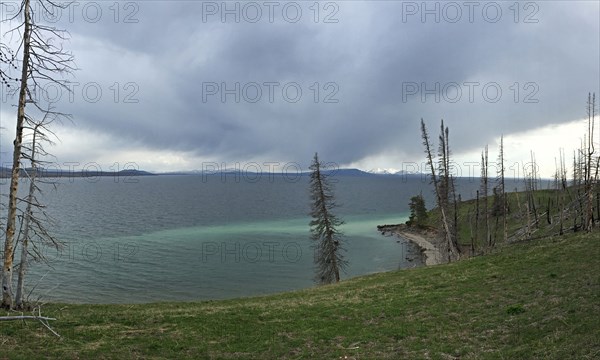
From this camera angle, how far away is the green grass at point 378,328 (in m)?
11.7

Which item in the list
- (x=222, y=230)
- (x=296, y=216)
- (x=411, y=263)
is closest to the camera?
(x=411, y=263)

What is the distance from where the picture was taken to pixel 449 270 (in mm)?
28047

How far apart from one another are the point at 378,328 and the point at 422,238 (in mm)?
75893

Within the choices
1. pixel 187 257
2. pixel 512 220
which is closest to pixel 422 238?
pixel 512 220

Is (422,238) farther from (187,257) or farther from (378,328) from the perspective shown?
(378,328)

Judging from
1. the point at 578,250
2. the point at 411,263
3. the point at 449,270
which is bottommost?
the point at 411,263

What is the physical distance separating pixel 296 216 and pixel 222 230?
118 ft

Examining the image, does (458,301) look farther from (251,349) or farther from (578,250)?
(578,250)

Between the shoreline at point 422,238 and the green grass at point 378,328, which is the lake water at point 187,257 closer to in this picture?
the shoreline at point 422,238

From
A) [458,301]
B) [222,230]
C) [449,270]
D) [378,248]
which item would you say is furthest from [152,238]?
[458,301]

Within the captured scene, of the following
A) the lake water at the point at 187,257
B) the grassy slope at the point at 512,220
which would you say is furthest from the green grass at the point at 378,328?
the grassy slope at the point at 512,220

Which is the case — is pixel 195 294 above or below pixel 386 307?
below

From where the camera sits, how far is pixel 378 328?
50.8ft

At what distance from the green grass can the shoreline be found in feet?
148
